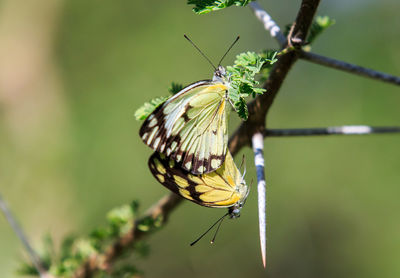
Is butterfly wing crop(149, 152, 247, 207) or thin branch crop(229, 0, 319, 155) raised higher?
thin branch crop(229, 0, 319, 155)

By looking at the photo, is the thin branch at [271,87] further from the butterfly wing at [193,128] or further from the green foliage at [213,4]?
the green foliage at [213,4]

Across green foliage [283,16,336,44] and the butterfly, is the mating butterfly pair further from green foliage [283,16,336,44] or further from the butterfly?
green foliage [283,16,336,44]

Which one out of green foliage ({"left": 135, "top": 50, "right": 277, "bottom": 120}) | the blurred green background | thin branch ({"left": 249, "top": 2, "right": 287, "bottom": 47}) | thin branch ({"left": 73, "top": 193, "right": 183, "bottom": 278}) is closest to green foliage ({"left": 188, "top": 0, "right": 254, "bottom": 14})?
green foliage ({"left": 135, "top": 50, "right": 277, "bottom": 120})

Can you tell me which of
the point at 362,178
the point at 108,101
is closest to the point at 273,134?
the point at 362,178

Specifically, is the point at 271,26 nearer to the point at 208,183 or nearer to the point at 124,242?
the point at 208,183

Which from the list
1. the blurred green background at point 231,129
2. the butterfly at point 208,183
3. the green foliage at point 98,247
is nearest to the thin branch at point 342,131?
the butterfly at point 208,183

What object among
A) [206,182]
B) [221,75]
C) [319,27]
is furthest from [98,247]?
[319,27]
